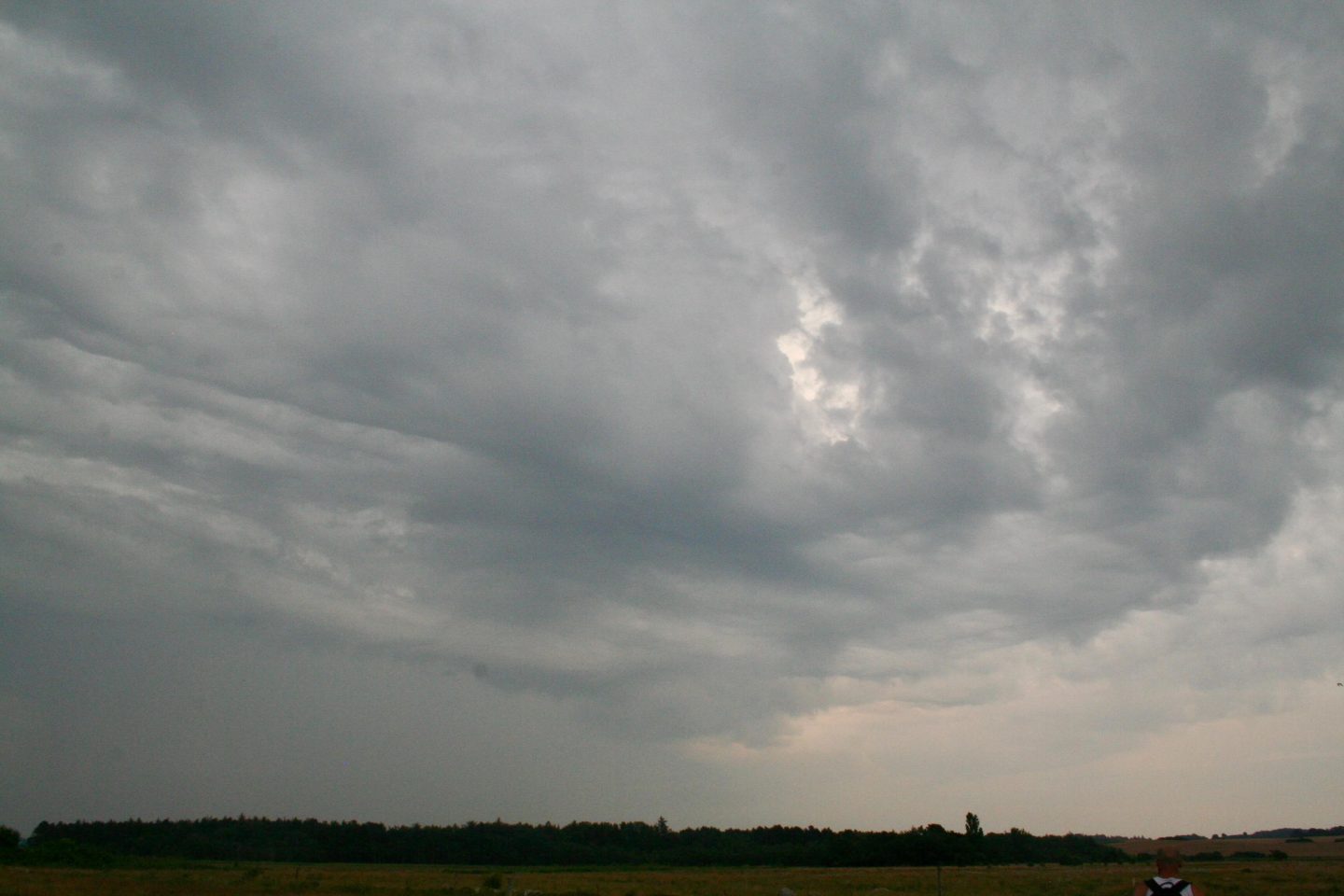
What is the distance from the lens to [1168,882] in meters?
9.18

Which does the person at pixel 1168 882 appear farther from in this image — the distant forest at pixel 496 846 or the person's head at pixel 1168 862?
the distant forest at pixel 496 846

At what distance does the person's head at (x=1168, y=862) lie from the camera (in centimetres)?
895

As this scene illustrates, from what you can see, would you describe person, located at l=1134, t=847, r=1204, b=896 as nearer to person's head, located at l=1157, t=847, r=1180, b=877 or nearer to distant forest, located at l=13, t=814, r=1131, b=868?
person's head, located at l=1157, t=847, r=1180, b=877

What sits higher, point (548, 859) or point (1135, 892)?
point (1135, 892)

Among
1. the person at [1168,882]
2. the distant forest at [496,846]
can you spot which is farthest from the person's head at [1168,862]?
the distant forest at [496,846]

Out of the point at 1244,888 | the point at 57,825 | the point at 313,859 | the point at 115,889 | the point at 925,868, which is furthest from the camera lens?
the point at 57,825

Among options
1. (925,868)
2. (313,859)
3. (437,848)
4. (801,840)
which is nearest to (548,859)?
(437,848)

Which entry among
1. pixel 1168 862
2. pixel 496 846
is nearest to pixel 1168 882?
pixel 1168 862

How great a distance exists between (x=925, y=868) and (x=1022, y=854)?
2793 inches

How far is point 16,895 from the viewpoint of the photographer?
40.8 metres

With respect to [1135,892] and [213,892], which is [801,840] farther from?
[1135,892]

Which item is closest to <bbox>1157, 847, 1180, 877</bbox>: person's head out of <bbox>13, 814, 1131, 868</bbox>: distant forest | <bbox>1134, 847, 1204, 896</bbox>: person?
<bbox>1134, 847, 1204, 896</bbox>: person

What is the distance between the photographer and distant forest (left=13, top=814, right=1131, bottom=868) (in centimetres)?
14612

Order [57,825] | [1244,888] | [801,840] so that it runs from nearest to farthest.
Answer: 1. [1244,888]
2. [57,825]
3. [801,840]
